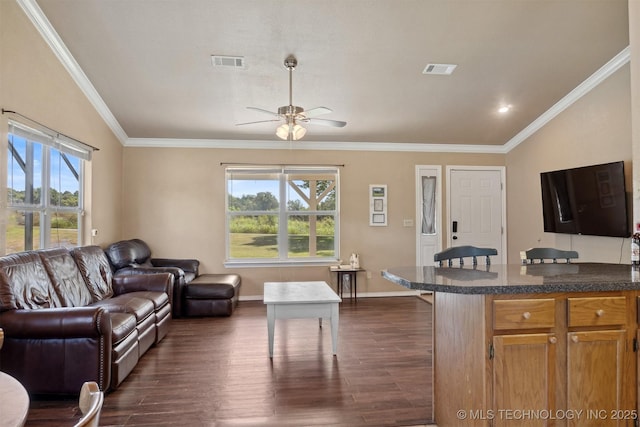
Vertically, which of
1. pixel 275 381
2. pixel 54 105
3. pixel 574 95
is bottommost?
pixel 275 381

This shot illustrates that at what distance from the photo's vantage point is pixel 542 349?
193 centimetres

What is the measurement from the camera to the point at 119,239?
580 cm

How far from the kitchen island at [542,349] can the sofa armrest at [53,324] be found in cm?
212

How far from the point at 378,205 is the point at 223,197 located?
8.48 feet

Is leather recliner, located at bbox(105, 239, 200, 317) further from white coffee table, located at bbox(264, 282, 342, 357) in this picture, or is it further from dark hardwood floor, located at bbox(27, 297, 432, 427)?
white coffee table, located at bbox(264, 282, 342, 357)

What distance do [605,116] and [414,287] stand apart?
13.6 feet

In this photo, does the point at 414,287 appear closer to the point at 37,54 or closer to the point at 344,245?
the point at 37,54

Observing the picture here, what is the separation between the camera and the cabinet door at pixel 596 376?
77.7 inches

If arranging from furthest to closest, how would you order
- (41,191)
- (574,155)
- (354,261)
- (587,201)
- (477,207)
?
(477,207), (354,261), (574,155), (587,201), (41,191)

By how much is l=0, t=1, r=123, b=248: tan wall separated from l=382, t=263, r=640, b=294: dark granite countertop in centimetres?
348

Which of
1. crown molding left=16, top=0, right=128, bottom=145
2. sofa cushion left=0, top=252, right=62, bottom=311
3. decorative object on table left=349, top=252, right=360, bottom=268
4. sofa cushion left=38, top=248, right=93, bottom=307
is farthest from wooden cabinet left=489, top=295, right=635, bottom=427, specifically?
crown molding left=16, top=0, right=128, bottom=145

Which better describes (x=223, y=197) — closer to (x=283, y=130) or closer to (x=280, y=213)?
(x=280, y=213)

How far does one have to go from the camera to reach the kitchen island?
1.89 metres

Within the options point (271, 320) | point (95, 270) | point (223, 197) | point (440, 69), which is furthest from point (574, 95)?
point (95, 270)
